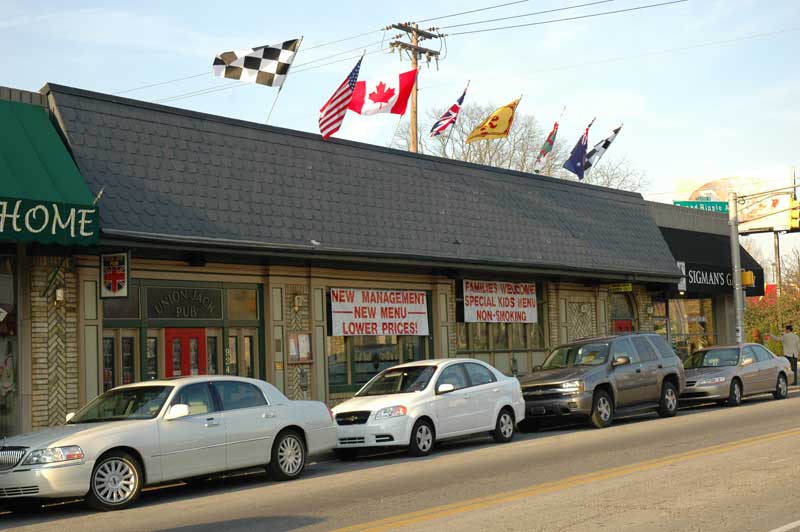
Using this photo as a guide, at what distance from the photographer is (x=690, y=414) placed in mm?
22047

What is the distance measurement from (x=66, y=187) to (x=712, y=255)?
24880mm

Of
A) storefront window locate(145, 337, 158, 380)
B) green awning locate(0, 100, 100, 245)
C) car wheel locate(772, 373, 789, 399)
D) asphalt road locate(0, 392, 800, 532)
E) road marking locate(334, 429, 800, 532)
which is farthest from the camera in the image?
car wheel locate(772, 373, 789, 399)

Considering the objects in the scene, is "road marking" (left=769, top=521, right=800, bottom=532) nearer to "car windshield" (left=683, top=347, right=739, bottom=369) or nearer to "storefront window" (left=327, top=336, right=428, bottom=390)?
"storefront window" (left=327, top=336, right=428, bottom=390)

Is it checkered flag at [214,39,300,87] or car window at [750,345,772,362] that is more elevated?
checkered flag at [214,39,300,87]

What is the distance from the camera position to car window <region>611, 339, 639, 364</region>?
20.2 metres

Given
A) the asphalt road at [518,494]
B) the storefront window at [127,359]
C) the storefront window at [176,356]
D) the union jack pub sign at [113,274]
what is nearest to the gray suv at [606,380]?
the asphalt road at [518,494]

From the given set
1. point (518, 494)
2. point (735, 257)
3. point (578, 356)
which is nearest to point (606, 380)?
point (578, 356)

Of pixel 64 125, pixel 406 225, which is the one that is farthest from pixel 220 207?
pixel 406 225

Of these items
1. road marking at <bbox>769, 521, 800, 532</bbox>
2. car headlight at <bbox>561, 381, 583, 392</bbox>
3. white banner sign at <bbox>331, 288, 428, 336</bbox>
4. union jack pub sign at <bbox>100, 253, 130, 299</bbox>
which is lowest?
road marking at <bbox>769, 521, 800, 532</bbox>

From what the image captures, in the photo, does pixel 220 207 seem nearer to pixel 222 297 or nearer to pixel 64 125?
pixel 222 297

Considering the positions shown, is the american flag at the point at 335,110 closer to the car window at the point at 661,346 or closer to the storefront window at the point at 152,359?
the storefront window at the point at 152,359

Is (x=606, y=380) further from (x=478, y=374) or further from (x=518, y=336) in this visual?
(x=518, y=336)

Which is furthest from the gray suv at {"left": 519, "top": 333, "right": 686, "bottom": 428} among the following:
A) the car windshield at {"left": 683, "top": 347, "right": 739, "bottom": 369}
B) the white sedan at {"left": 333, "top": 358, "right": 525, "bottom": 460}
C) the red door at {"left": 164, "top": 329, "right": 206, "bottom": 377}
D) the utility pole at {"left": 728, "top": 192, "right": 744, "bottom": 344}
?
the utility pole at {"left": 728, "top": 192, "right": 744, "bottom": 344}

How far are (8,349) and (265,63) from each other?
7.39 metres
